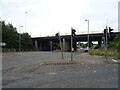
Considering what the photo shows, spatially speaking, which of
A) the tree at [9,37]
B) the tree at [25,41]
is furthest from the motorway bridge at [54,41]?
the tree at [9,37]

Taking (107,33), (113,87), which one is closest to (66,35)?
(107,33)

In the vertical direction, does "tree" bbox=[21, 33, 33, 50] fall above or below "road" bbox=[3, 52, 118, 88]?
above

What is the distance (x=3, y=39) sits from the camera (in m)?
85.9

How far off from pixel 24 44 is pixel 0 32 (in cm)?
1860

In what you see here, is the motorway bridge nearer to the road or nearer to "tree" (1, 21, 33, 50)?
"tree" (1, 21, 33, 50)

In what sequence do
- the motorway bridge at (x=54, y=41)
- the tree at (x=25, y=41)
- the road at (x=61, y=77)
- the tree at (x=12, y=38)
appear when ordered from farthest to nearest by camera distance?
1. the tree at (x=25, y=41)
2. the motorway bridge at (x=54, y=41)
3. the tree at (x=12, y=38)
4. the road at (x=61, y=77)

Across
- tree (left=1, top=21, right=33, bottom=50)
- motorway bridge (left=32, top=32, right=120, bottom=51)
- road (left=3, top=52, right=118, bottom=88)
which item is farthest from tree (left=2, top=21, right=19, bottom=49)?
road (left=3, top=52, right=118, bottom=88)

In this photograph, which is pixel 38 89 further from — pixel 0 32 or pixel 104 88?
pixel 0 32

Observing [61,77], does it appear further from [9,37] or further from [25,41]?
[25,41]

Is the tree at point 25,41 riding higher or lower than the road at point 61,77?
higher

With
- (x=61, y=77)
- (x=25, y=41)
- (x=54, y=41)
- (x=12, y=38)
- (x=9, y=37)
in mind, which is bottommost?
(x=61, y=77)

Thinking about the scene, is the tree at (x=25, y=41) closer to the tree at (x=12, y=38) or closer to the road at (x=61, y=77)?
the tree at (x=12, y=38)

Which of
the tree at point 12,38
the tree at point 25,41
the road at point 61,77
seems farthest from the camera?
the tree at point 25,41

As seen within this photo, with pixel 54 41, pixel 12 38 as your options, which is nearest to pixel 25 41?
pixel 12 38
